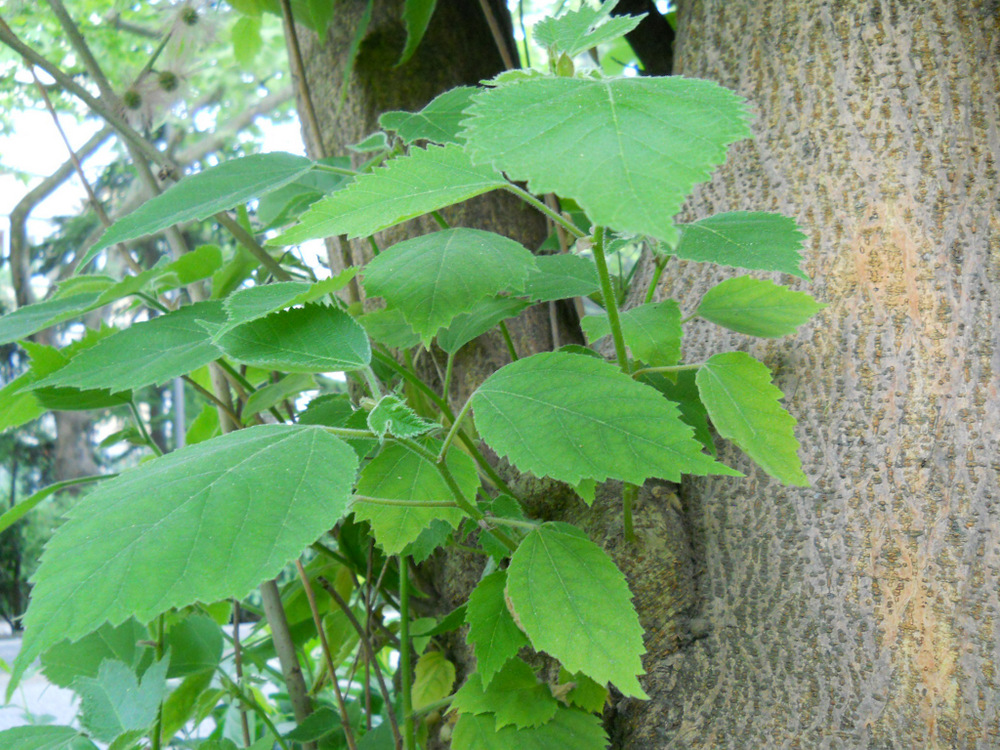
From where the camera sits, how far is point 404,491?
1.73 ft

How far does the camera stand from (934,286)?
1.82 feet

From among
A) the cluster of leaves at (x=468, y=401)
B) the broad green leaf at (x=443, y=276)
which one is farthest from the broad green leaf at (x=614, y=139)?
the broad green leaf at (x=443, y=276)

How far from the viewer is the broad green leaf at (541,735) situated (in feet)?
1.71

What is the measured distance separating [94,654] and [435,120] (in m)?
0.63

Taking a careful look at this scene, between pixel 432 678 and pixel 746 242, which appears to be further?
pixel 432 678

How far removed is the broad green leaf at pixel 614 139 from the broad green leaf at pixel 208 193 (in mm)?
280

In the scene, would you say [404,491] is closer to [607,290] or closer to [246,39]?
[607,290]

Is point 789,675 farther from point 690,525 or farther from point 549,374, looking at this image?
point 549,374

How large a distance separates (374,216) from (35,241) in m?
8.12

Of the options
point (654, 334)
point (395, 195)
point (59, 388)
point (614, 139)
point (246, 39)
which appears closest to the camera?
point (614, 139)

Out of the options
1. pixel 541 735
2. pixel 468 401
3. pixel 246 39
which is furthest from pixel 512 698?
pixel 246 39

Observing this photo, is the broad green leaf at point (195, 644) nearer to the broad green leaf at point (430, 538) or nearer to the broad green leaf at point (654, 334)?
the broad green leaf at point (430, 538)

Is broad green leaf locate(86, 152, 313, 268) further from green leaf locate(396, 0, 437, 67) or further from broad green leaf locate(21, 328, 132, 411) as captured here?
green leaf locate(396, 0, 437, 67)

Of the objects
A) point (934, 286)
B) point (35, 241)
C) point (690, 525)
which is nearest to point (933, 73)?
point (934, 286)
